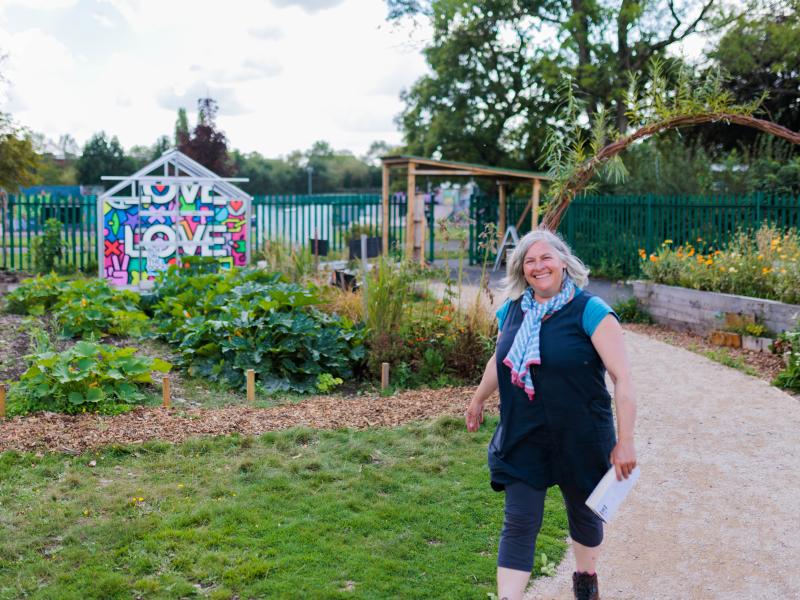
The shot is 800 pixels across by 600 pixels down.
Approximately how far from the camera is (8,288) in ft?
48.4

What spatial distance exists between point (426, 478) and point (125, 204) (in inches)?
437

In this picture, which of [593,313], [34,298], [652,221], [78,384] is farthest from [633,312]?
[593,313]

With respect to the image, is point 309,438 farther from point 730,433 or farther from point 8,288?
point 8,288

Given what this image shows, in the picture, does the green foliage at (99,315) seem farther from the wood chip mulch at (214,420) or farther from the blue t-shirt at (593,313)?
the blue t-shirt at (593,313)

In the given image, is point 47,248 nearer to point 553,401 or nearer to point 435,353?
point 435,353

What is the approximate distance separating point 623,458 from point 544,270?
2.67ft

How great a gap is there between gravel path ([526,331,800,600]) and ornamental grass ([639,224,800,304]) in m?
2.45

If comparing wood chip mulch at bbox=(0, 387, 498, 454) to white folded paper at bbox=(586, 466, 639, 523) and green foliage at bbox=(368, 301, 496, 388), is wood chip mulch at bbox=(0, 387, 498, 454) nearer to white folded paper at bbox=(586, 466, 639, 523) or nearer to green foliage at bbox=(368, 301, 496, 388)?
green foliage at bbox=(368, 301, 496, 388)

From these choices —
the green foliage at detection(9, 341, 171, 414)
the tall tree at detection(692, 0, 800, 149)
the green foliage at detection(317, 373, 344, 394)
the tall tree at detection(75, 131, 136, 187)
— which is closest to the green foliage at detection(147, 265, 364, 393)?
the green foliage at detection(317, 373, 344, 394)

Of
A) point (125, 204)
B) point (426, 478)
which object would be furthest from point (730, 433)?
point (125, 204)

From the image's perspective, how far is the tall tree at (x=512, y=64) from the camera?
944 inches

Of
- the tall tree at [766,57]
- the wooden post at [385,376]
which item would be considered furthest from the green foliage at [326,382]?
the tall tree at [766,57]

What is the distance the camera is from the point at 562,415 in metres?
3.45

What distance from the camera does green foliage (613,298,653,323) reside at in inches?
501
